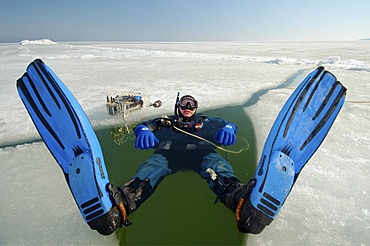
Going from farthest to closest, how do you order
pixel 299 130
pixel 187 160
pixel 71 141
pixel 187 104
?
pixel 187 104, pixel 187 160, pixel 299 130, pixel 71 141

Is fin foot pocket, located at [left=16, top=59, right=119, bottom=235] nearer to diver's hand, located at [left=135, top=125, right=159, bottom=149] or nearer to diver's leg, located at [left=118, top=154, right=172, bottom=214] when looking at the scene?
diver's leg, located at [left=118, top=154, right=172, bottom=214]

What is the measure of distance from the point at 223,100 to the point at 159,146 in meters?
3.30

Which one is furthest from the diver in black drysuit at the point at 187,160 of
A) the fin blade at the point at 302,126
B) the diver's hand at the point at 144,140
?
the fin blade at the point at 302,126

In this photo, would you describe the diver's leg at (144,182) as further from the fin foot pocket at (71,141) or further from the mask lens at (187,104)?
the mask lens at (187,104)

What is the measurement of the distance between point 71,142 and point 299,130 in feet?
6.37

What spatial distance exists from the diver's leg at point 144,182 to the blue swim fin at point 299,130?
0.97m

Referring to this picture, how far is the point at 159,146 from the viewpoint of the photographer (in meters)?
2.82

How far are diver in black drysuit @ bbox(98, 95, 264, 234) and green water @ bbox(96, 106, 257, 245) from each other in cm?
18

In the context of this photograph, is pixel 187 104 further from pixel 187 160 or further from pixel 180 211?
pixel 180 211

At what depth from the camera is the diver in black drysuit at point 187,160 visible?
71.5 inches

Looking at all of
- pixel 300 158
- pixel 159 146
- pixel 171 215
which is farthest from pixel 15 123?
pixel 300 158

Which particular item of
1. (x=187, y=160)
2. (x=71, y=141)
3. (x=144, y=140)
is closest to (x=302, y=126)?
(x=187, y=160)

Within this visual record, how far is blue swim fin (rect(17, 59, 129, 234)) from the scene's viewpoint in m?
1.62

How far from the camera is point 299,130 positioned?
191cm
